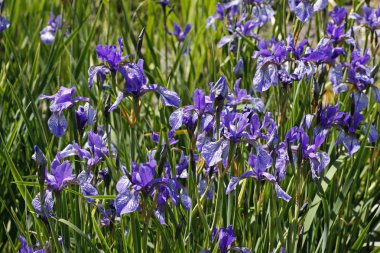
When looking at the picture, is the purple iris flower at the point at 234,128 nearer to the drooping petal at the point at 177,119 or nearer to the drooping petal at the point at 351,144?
the drooping petal at the point at 177,119

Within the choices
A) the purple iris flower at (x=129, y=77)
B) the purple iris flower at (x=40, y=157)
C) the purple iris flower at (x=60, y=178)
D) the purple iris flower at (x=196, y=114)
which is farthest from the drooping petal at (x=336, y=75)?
the purple iris flower at (x=40, y=157)

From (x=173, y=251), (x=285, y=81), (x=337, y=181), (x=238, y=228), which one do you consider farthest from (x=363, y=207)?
(x=173, y=251)

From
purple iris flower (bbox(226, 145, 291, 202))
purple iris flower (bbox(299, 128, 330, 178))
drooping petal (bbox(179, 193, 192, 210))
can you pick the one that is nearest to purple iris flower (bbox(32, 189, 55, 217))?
drooping petal (bbox(179, 193, 192, 210))

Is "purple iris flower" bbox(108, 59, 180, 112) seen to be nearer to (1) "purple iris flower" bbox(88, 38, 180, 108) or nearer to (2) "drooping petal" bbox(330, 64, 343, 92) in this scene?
(1) "purple iris flower" bbox(88, 38, 180, 108)

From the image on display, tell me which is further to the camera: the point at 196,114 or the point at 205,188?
the point at 205,188

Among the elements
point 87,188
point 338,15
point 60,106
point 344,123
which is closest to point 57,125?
point 60,106

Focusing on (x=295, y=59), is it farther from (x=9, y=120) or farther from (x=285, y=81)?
(x=9, y=120)

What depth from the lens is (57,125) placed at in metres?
2.21

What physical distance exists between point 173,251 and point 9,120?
182 cm

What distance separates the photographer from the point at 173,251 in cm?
220

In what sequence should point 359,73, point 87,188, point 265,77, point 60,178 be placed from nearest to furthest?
point 60,178
point 87,188
point 265,77
point 359,73

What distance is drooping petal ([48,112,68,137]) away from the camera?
221cm

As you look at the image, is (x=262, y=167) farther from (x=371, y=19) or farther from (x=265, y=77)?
(x=371, y=19)

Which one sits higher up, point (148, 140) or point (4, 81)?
point (4, 81)
